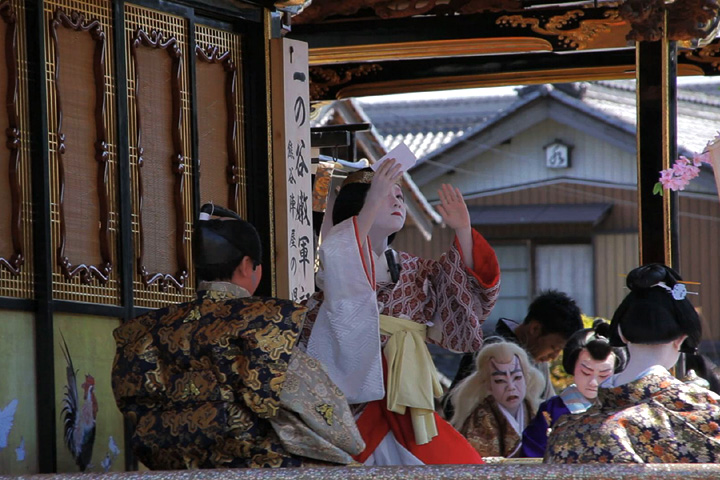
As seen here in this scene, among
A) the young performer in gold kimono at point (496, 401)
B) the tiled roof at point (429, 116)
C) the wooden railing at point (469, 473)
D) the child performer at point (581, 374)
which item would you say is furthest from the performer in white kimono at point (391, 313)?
the tiled roof at point (429, 116)

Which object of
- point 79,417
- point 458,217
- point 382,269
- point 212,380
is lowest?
point 79,417

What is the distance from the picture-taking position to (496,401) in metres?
6.50

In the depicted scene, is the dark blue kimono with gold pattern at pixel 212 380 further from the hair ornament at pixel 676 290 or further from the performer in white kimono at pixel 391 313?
the hair ornament at pixel 676 290

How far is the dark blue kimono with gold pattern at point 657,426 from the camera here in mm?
3779

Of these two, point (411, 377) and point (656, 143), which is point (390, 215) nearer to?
point (411, 377)

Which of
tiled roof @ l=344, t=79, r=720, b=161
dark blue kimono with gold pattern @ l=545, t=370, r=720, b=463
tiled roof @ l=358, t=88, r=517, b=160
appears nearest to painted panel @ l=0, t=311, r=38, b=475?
dark blue kimono with gold pattern @ l=545, t=370, r=720, b=463

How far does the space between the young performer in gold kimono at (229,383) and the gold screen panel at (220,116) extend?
1684 millimetres

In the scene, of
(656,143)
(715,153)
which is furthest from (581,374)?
(715,153)

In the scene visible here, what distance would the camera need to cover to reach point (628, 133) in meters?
18.6

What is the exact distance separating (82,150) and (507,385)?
2.53 meters

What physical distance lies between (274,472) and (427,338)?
1.26 m

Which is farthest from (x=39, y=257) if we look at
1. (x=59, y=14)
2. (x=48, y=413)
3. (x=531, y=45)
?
(x=531, y=45)

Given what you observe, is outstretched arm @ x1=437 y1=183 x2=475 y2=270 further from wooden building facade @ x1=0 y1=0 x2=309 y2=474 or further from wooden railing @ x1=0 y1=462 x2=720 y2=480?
wooden building facade @ x1=0 y1=0 x2=309 y2=474

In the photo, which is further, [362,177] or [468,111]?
[468,111]
